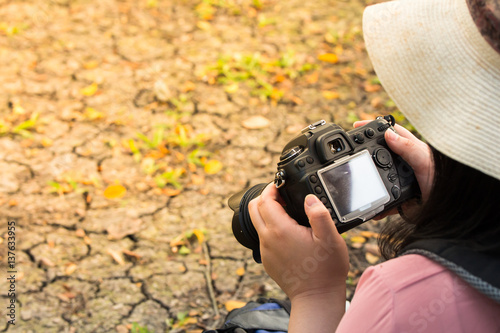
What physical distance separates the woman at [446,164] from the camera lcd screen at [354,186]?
0.15 m

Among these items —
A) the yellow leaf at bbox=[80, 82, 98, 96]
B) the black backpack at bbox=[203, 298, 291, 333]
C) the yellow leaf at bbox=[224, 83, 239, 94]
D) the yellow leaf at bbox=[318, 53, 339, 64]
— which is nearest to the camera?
the black backpack at bbox=[203, 298, 291, 333]

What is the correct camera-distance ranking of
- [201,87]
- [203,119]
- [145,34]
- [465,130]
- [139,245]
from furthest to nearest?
[145,34]
[201,87]
[203,119]
[139,245]
[465,130]

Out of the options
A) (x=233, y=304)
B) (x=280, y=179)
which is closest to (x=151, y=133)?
(x=233, y=304)

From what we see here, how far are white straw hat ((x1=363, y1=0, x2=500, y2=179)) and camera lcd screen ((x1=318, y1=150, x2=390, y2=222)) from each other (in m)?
0.25

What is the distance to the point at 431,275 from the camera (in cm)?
79

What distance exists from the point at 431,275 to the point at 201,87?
6.78 ft

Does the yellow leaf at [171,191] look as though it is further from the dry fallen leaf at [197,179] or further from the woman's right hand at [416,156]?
the woman's right hand at [416,156]

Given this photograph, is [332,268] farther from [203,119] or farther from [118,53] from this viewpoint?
[118,53]

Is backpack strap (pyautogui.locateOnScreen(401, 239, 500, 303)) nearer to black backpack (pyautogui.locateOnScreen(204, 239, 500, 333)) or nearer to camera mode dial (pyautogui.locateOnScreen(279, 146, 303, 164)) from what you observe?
Answer: black backpack (pyautogui.locateOnScreen(204, 239, 500, 333))

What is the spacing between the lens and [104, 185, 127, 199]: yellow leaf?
2.12m

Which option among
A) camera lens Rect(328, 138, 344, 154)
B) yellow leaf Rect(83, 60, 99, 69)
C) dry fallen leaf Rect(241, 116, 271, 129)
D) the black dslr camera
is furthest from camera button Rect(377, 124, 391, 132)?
yellow leaf Rect(83, 60, 99, 69)

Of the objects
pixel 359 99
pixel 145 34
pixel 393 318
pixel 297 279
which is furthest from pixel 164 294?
pixel 145 34

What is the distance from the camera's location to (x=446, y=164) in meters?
0.82

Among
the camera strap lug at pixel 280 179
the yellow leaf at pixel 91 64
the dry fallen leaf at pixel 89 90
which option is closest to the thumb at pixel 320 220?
the camera strap lug at pixel 280 179
